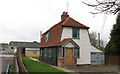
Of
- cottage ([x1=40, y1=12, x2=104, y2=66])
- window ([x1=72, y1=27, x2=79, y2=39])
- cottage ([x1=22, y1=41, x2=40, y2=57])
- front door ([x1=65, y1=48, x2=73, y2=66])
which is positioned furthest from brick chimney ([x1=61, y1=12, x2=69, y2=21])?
cottage ([x1=22, y1=41, x2=40, y2=57])

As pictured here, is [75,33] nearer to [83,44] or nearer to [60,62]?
[83,44]

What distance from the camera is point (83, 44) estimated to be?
2088cm

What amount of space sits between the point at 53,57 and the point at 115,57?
1031 centimetres

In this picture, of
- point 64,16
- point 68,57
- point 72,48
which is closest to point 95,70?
point 68,57

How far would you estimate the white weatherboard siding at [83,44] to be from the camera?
2003cm

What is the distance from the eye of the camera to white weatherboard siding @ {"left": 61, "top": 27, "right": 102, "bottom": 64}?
65.7 feet

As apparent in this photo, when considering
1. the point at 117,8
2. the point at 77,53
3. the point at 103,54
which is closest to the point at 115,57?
the point at 103,54

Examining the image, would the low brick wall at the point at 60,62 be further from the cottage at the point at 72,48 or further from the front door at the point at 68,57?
the front door at the point at 68,57

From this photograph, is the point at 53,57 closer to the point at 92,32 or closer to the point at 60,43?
the point at 60,43

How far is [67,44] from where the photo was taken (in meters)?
18.4

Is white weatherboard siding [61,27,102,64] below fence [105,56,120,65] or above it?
above

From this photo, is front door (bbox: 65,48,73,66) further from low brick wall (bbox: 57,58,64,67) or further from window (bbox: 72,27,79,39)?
window (bbox: 72,27,79,39)

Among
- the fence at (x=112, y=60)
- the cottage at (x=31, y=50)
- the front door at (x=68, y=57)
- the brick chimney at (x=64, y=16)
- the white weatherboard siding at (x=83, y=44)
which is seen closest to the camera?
the front door at (x=68, y=57)

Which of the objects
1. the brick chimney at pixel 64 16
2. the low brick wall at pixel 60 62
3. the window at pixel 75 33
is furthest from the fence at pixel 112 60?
the brick chimney at pixel 64 16
